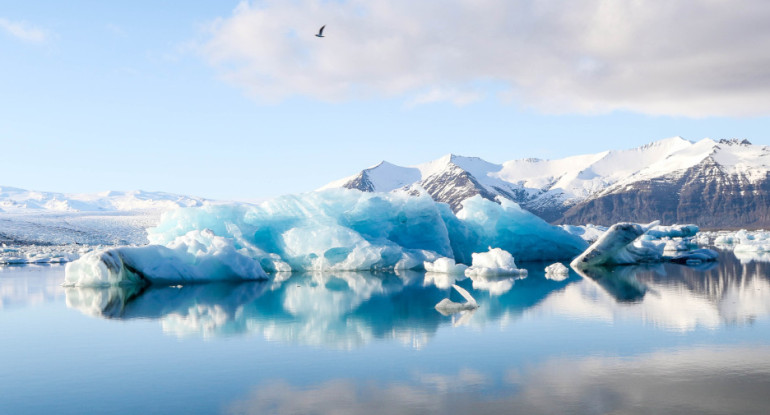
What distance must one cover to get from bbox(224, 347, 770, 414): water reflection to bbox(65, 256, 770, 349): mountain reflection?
93.0 inches

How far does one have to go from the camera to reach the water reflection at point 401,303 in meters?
11.5

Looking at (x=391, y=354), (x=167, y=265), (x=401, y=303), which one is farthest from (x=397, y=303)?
(x=167, y=265)

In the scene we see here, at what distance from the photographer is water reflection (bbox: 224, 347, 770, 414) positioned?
6.28 metres

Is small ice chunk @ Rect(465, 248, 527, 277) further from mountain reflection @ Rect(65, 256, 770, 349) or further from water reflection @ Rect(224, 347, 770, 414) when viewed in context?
water reflection @ Rect(224, 347, 770, 414)

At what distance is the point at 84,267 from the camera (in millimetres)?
20406

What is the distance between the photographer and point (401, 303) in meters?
15.1

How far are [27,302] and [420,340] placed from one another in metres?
11.7

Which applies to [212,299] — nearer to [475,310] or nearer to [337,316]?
[337,316]

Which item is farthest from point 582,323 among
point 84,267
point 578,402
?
point 84,267

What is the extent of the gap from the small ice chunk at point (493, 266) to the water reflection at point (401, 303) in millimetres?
1013

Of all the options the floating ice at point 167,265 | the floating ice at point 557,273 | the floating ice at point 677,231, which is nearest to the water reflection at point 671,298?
the floating ice at point 557,273

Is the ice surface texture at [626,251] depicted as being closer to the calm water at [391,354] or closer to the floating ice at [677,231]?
the calm water at [391,354]

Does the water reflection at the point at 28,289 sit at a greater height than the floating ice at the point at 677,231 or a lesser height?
lesser

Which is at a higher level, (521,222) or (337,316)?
(521,222)
